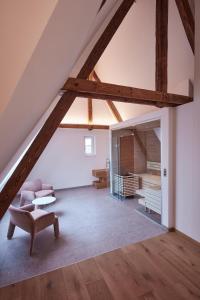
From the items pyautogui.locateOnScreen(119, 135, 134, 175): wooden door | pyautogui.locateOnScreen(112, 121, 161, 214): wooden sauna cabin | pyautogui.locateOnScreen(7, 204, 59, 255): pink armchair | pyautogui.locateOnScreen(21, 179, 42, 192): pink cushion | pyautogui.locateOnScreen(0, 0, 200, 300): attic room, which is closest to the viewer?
pyautogui.locateOnScreen(0, 0, 200, 300): attic room

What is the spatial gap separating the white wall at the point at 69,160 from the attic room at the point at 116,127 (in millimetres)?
1197

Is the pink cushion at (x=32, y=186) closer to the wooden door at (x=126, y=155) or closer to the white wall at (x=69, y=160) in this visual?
the white wall at (x=69, y=160)

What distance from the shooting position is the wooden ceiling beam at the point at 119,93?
81.5 inches

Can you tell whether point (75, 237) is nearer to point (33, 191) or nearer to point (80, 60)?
point (33, 191)

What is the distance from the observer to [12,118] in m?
1.28

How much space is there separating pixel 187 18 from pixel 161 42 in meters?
0.49

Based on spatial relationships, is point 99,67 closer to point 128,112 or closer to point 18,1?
point 128,112

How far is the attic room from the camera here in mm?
1006

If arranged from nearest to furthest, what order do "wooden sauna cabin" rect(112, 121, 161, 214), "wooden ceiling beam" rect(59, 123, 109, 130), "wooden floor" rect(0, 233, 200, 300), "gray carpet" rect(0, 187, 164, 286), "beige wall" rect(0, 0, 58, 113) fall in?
"beige wall" rect(0, 0, 58, 113) → "wooden floor" rect(0, 233, 200, 300) → "gray carpet" rect(0, 187, 164, 286) → "wooden sauna cabin" rect(112, 121, 161, 214) → "wooden ceiling beam" rect(59, 123, 109, 130)

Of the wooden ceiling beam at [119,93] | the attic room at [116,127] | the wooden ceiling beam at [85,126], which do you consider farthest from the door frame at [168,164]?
the wooden ceiling beam at [85,126]

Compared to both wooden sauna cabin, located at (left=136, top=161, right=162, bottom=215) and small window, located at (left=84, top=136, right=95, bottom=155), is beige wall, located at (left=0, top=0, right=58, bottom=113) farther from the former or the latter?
small window, located at (left=84, top=136, right=95, bottom=155)

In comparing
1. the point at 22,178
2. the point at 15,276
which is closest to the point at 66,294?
the point at 15,276

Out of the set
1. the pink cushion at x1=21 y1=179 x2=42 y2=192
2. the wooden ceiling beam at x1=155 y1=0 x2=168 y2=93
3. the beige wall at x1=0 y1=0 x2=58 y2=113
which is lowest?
the pink cushion at x1=21 y1=179 x2=42 y2=192

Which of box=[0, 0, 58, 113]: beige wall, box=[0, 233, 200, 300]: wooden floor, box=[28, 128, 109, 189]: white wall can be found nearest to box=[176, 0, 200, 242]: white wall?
box=[0, 233, 200, 300]: wooden floor
